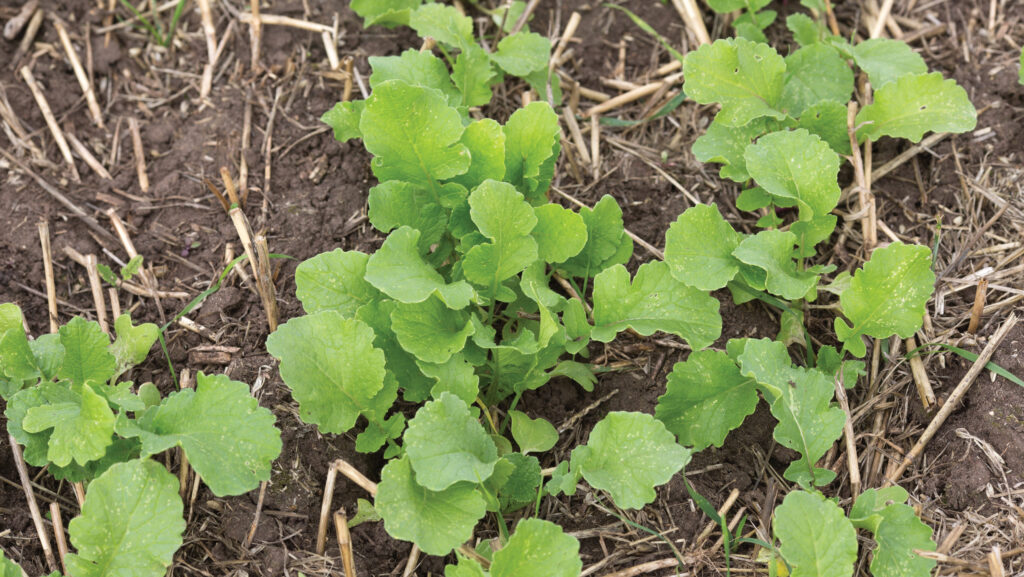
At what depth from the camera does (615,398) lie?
2459 mm

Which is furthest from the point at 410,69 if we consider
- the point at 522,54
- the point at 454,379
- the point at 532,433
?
the point at 532,433

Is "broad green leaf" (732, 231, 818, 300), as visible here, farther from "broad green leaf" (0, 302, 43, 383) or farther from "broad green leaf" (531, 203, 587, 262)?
"broad green leaf" (0, 302, 43, 383)

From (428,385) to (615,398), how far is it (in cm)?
51

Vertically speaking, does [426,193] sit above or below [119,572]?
above

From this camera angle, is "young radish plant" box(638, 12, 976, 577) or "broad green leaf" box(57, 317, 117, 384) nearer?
"young radish plant" box(638, 12, 976, 577)

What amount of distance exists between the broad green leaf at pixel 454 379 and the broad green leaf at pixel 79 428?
28.3 inches

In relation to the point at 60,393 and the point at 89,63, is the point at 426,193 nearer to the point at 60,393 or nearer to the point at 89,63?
the point at 60,393

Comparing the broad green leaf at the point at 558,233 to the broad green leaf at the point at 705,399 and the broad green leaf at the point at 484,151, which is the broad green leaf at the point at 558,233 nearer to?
the broad green leaf at the point at 484,151

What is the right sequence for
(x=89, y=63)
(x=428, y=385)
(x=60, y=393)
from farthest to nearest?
(x=89, y=63), (x=428, y=385), (x=60, y=393)

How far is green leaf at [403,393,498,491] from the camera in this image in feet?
6.49

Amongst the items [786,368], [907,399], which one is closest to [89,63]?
[786,368]

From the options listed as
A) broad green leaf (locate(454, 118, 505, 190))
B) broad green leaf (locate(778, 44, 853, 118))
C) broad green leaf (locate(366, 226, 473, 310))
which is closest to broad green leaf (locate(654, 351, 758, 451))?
broad green leaf (locate(366, 226, 473, 310))

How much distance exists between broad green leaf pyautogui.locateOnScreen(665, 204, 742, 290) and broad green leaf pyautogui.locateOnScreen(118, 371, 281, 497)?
3.60 feet

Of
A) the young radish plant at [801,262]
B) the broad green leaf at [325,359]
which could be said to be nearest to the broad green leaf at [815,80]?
the young radish plant at [801,262]
